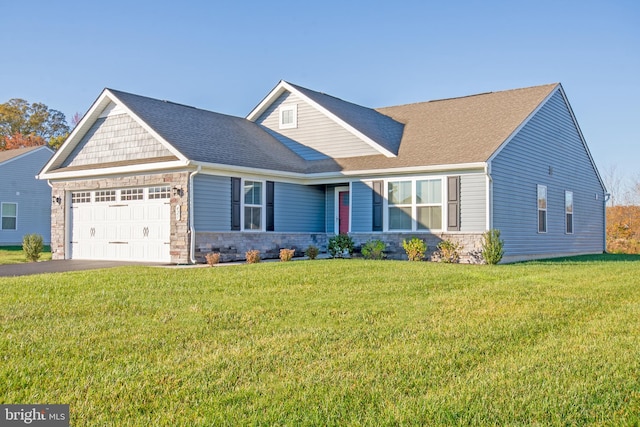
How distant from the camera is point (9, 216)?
29875 millimetres

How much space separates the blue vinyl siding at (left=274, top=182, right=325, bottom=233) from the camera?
18375mm

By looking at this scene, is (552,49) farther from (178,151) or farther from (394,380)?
(394,380)

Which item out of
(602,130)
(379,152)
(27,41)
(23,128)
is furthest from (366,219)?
(23,128)

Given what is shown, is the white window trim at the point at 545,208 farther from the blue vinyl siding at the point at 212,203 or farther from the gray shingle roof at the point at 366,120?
the blue vinyl siding at the point at 212,203

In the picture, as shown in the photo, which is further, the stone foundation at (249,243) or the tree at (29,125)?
the tree at (29,125)

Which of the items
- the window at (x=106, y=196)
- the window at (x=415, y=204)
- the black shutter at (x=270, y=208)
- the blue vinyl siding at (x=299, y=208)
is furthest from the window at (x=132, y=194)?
the window at (x=415, y=204)

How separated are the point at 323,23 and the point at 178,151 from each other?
600 centimetres

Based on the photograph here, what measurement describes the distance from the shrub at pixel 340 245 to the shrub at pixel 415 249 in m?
1.66

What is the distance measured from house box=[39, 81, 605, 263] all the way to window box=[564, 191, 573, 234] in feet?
0.35

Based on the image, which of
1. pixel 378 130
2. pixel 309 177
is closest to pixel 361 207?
pixel 309 177

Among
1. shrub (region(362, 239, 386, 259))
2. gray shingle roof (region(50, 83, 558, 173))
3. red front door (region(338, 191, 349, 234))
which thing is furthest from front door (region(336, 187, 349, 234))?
shrub (region(362, 239, 386, 259))

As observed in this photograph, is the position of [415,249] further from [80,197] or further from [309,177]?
[80,197]

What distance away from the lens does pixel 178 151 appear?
15812mm

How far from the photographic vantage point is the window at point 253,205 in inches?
685
